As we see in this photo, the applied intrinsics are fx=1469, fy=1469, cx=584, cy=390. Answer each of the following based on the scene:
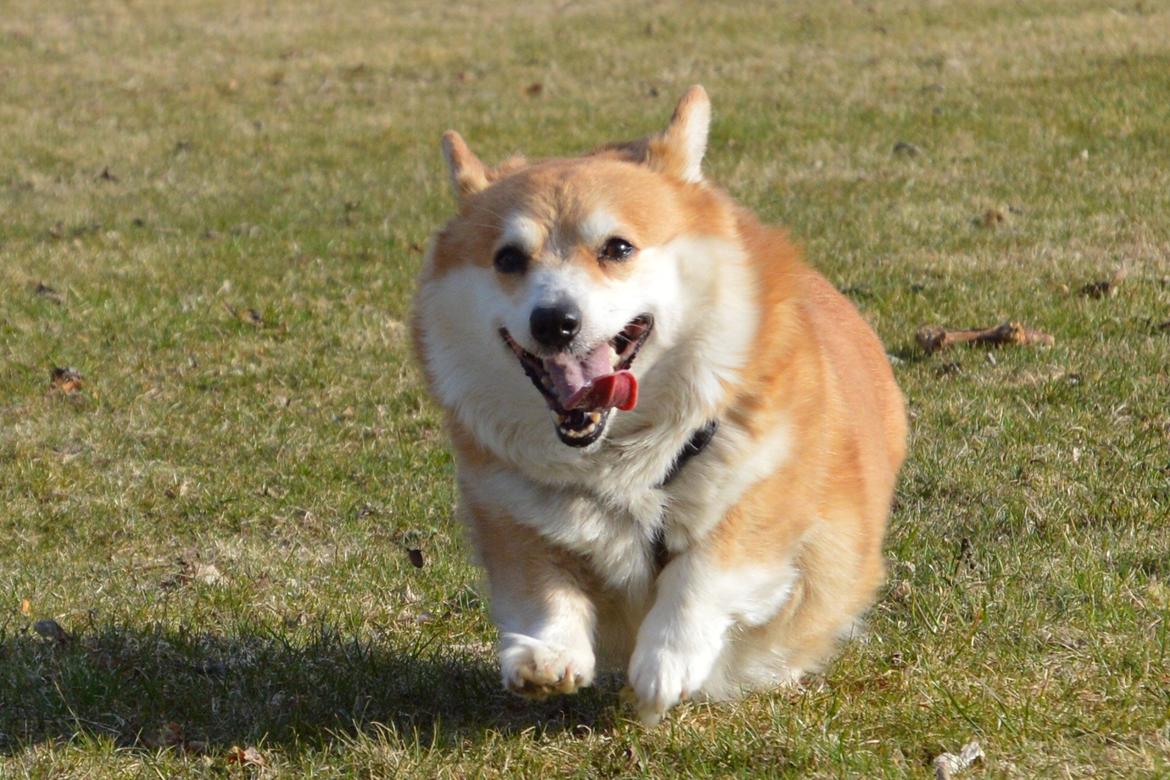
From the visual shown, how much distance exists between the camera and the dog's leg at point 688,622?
330 cm

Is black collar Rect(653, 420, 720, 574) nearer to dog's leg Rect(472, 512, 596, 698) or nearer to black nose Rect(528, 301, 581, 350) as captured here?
dog's leg Rect(472, 512, 596, 698)

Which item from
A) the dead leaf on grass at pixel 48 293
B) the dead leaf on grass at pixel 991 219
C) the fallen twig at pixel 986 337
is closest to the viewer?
the fallen twig at pixel 986 337

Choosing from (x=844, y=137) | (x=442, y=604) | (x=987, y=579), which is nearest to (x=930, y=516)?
(x=987, y=579)

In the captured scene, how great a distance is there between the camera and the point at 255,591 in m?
4.89

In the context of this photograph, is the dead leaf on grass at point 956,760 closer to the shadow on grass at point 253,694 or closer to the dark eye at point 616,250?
the shadow on grass at point 253,694

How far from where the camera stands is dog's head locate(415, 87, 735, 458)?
3.42 meters

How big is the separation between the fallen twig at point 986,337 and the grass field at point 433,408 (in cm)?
13

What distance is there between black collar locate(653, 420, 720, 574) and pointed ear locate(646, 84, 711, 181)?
0.74 meters

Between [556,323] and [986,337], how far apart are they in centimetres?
404

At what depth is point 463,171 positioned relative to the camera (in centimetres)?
399

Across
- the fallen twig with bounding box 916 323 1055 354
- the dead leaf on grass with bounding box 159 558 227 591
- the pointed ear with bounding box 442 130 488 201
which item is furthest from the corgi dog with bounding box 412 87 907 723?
the fallen twig with bounding box 916 323 1055 354

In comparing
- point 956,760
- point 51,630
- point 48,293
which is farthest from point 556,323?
point 48,293

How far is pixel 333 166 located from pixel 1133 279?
277 inches

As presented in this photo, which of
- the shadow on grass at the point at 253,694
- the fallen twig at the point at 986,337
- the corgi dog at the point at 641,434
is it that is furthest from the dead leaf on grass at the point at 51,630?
the fallen twig at the point at 986,337
